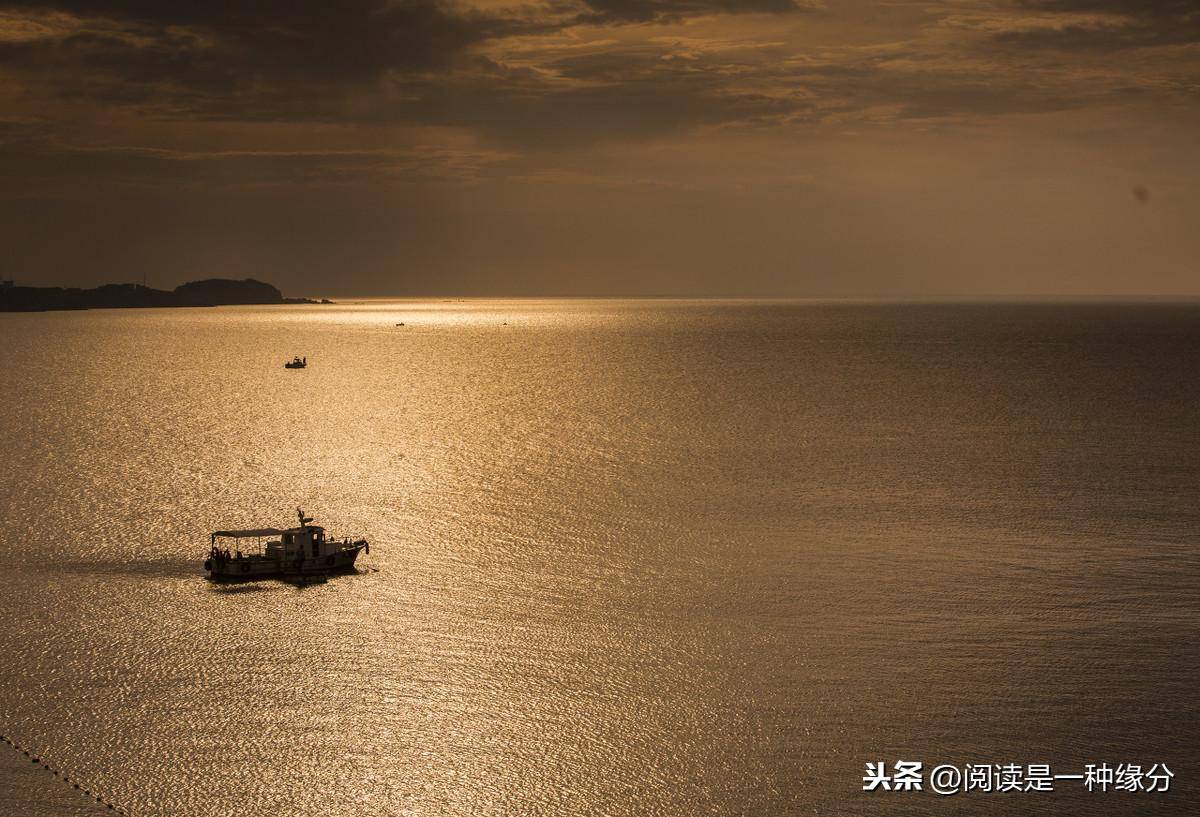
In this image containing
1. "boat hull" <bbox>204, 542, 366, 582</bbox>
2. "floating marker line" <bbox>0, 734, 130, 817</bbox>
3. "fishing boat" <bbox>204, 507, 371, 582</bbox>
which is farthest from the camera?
"fishing boat" <bbox>204, 507, 371, 582</bbox>

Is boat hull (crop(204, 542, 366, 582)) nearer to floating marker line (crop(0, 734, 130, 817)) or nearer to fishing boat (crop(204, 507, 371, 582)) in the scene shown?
fishing boat (crop(204, 507, 371, 582))

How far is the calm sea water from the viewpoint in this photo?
44469mm

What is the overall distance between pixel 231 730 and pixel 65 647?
14.8m

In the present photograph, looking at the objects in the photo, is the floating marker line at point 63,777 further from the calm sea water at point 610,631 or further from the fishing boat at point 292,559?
the fishing boat at point 292,559

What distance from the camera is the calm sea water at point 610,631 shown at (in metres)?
44.5

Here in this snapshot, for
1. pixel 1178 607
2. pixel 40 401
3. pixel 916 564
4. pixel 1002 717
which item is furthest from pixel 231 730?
pixel 40 401

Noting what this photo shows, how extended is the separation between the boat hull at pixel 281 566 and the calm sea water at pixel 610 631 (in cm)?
154

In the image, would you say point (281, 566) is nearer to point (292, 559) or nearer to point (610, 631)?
point (292, 559)

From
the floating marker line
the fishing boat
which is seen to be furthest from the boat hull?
the floating marker line

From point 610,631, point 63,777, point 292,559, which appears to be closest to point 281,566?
point 292,559

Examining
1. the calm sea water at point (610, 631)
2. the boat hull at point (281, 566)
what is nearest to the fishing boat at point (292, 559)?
the boat hull at point (281, 566)

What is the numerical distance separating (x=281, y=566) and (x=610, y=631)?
24420mm

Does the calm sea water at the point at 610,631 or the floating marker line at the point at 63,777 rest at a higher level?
the floating marker line at the point at 63,777

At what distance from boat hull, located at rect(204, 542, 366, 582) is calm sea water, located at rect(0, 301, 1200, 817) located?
1536mm
